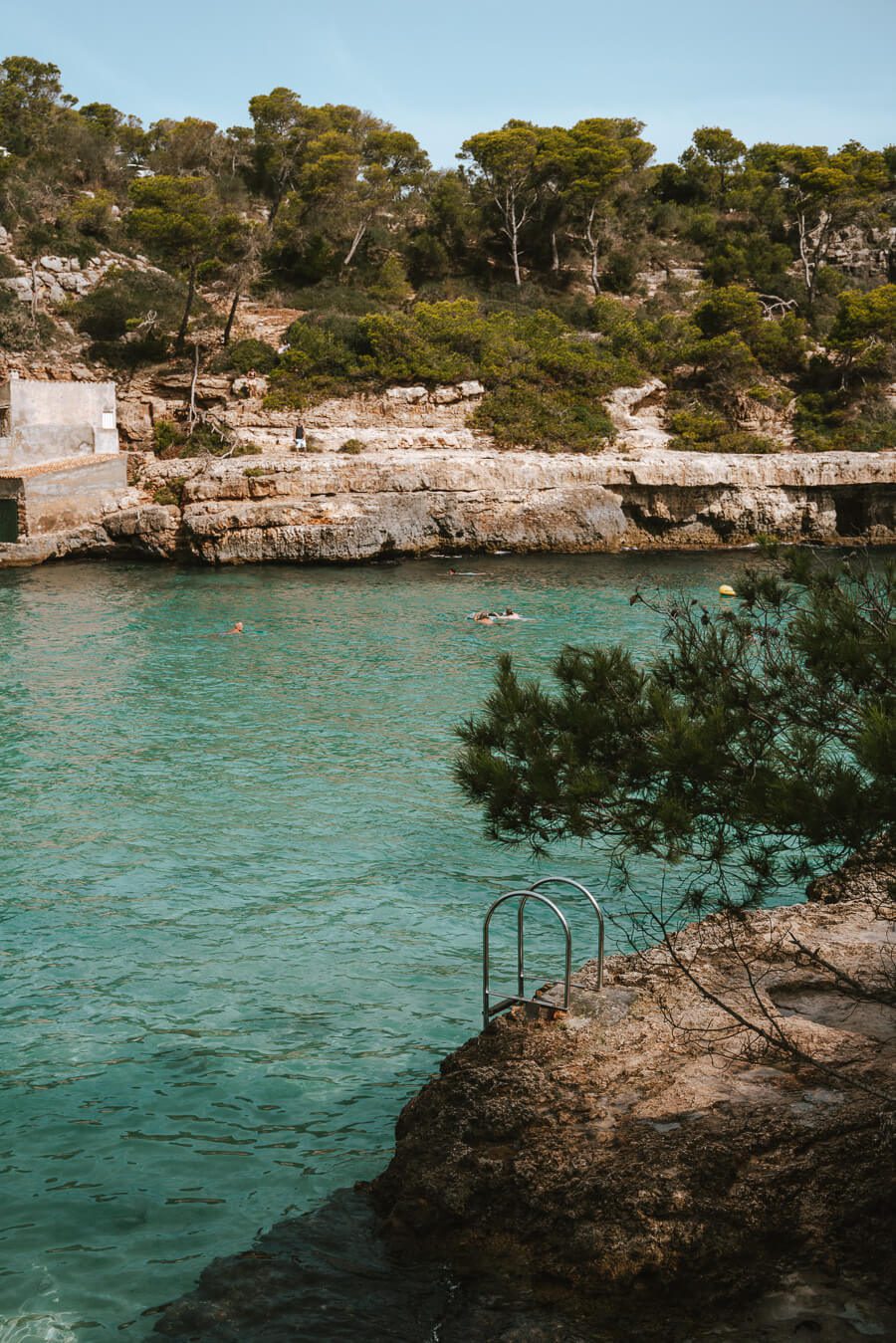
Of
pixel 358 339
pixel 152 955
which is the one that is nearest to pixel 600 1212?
pixel 152 955

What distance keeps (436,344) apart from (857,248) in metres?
20.7

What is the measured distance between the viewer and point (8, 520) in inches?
1160

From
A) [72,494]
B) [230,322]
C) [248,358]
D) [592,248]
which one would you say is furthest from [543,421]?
[592,248]

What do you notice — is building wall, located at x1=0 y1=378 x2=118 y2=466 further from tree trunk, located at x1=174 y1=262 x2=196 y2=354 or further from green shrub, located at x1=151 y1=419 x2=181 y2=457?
tree trunk, located at x1=174 y1=262 x2=196 y2=354

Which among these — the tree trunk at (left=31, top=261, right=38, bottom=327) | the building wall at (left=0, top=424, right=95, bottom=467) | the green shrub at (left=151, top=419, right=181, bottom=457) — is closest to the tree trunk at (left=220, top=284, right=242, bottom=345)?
the green shrub at (left=151, top=419, right=181, bottom=457)

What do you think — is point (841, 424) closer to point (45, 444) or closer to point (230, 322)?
point (230, 322)

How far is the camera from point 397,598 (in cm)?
2289

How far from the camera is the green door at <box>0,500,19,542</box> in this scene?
29328 mm

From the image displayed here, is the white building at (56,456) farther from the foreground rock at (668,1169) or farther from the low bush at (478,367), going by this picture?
the foreground rock at (668,1169)

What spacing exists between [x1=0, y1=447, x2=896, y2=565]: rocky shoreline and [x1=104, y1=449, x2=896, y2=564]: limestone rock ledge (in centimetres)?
3

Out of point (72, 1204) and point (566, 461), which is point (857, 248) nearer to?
point (566, 461)

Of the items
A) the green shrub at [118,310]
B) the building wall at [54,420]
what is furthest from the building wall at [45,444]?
the green shrub at [118,310]

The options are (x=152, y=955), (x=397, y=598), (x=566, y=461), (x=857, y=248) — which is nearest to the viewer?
(x=152, y=955)

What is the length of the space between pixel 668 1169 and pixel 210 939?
454cm
